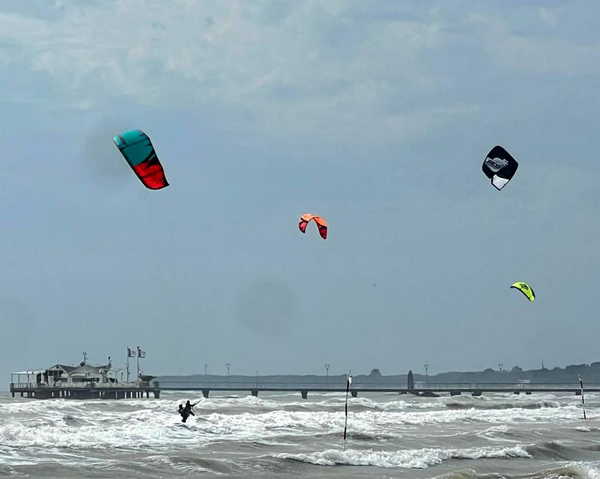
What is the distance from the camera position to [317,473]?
26.3m

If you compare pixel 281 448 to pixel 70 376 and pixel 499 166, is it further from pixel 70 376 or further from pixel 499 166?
pixel 70 376

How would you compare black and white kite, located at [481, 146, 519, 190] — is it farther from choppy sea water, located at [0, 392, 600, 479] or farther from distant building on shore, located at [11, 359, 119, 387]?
distant building on shore, located at [11, 359, 119, 387]

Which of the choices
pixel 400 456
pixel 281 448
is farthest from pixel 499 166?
pixel 281 448

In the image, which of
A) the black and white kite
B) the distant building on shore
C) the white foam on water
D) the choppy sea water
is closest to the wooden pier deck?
the distant building on shore

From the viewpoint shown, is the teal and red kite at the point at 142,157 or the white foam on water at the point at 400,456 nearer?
the teal and red kite at the point at 142,157

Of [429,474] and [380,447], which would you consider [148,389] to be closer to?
[380,447]

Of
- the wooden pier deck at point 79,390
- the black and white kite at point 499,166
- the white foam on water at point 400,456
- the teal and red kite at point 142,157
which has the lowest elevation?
the white foam on water at point 400,456

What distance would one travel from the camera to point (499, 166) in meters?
31.6

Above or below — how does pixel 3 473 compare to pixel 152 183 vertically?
below

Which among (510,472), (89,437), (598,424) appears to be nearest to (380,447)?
(510,472)

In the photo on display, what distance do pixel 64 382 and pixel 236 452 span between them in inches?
3073

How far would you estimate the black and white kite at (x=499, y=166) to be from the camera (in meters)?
31.4

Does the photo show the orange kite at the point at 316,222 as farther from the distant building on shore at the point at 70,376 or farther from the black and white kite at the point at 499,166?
the distant building on shore at the point at 70,376

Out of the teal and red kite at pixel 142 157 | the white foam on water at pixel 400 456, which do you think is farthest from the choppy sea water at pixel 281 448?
the teal and red kite at pixel 142 157
